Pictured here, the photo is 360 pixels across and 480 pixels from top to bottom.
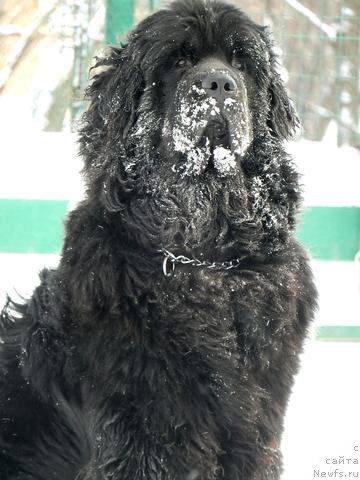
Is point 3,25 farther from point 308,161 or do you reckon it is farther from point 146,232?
point 146,232

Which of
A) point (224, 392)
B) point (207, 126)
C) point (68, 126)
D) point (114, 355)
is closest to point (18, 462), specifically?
point (114, 355)

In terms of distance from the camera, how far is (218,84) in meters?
3.61

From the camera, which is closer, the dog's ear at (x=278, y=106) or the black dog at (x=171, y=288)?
the black dog at (x=171, y=288)

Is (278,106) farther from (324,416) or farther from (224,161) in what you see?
(324,416)

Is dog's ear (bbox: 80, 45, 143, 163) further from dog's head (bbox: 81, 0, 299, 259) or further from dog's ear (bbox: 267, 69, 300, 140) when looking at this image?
dog's ear (bbox: 267, 69, 300, 140)

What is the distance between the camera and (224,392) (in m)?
3.50

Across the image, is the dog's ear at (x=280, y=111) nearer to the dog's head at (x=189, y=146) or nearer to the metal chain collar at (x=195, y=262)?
the dog's head at (x=189, y=146)

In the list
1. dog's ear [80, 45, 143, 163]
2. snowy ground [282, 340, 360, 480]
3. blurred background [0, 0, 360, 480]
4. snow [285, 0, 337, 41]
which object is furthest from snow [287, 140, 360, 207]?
dog's ear [80, 45, 143, 163]

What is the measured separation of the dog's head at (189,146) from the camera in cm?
375

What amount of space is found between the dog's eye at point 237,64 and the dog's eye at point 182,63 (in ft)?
0.67

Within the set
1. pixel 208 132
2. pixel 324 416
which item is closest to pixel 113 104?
pixel 208 132

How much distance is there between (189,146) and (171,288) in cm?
59

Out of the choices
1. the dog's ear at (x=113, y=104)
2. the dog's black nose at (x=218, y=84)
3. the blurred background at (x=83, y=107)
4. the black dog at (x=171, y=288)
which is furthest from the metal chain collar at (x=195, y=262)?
the blurred background at (x=83, y=107)

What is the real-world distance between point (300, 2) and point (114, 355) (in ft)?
15.0
